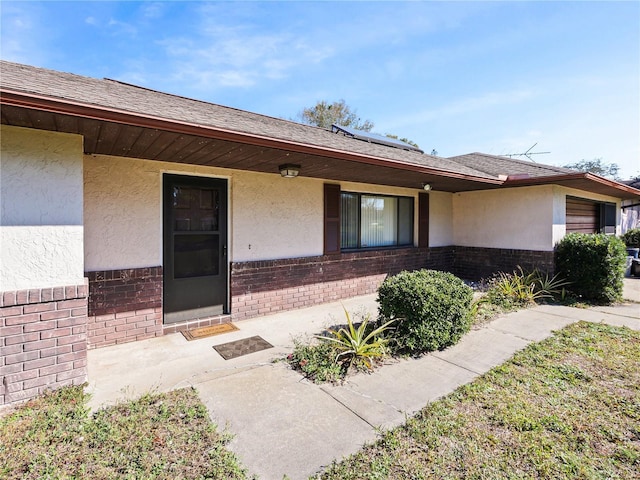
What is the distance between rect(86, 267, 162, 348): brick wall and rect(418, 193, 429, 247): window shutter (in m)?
6.40

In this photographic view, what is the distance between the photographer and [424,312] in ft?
13.2

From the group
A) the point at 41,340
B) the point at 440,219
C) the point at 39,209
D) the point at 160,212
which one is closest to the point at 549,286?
the point at 440,219

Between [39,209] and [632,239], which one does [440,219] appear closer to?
[39,209]

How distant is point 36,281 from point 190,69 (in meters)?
7.73

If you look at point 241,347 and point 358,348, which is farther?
point 241,347

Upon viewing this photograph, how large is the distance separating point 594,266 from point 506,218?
2.14m

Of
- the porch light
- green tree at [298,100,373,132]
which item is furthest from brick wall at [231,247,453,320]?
green tree at [298,100,373,132]

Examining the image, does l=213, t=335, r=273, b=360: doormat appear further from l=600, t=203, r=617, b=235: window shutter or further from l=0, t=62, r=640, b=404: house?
l=600, t=203, r=617, b=235: window shutter

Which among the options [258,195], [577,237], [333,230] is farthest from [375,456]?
[577,237]

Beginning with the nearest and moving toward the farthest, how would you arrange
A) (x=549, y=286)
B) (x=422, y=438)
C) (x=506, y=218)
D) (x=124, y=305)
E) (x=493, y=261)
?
(x=422, y=438), (x=124, y=305), (x=549, y=286), (x=506, y=218), (x=493, y=261)

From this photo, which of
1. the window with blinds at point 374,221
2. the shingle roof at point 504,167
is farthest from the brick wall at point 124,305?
the shingle roof at point 504,167

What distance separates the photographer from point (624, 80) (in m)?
6.59

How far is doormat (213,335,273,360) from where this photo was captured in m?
4.08

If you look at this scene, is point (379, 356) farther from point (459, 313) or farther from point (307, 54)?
point (307, 54)
